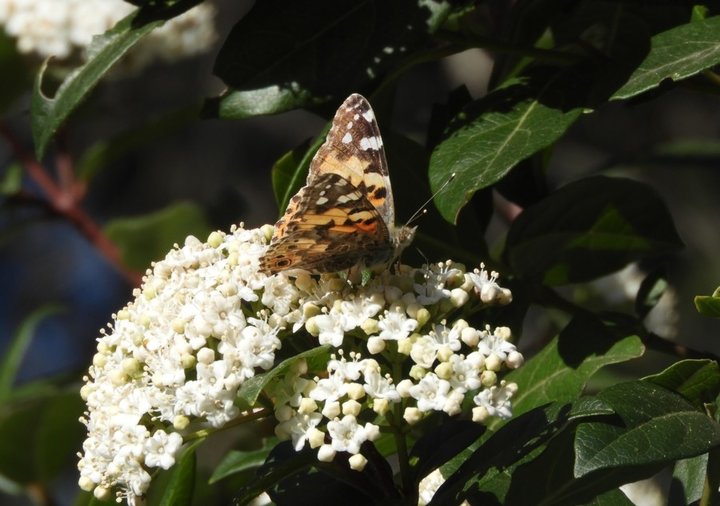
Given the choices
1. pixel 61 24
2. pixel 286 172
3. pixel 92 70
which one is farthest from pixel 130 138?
pixel 286 172

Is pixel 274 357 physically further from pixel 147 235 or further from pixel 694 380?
pixel 147 235

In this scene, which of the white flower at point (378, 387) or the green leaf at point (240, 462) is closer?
the white flower at point (378, 387)

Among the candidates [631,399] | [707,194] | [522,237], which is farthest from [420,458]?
[707,194]

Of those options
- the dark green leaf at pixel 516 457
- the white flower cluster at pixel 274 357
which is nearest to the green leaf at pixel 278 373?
the white flower cluster at pixel 274 357

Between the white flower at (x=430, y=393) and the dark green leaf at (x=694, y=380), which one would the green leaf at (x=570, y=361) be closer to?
the dark green leaf at (x=694, y=380)

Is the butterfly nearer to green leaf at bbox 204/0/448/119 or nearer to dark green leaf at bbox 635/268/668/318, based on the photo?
green leaf at bbox 204/0/448/119

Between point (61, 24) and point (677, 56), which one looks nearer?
point (677, 56)
